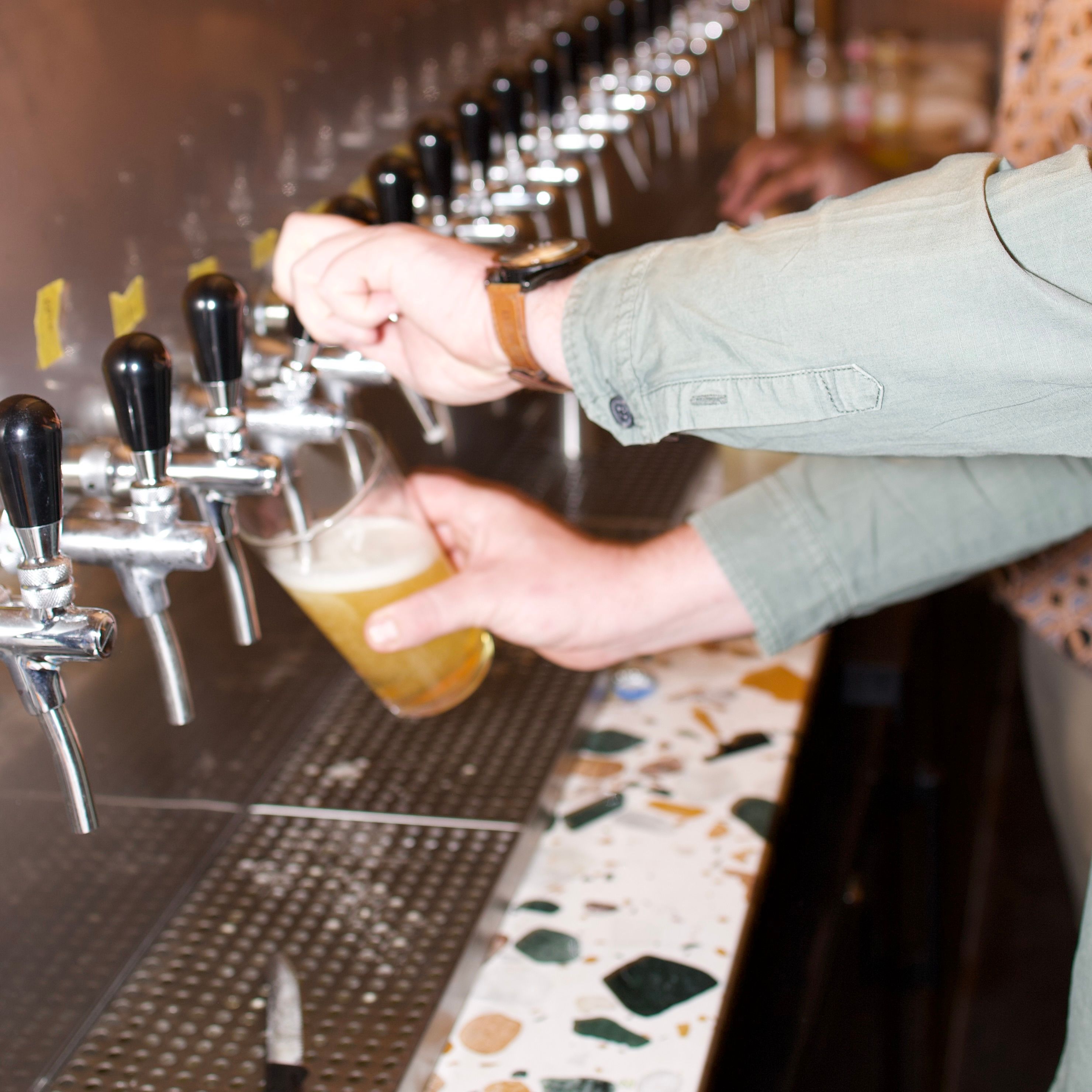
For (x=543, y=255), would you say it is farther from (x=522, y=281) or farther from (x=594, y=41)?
(x=594, y=41)

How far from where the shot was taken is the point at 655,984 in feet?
3.40

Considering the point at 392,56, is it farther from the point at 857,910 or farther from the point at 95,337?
the point at 857,910

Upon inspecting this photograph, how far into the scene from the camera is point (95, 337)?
1.01 meters

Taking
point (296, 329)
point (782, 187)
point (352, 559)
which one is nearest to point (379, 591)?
point (352, 559)

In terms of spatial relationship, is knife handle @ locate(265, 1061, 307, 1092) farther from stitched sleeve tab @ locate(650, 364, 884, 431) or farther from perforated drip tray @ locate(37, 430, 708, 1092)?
stitched sleeve tab @ locate(650, 364, 884, 431)

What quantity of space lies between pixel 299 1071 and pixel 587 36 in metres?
1.23

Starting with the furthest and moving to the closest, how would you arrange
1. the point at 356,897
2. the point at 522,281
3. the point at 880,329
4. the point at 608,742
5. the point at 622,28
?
the point at 622,28, the point at 608,742, the point at 356,897, the point at 522,281, the point at 880,329

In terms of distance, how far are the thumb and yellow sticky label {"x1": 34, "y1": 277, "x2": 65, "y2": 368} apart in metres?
0.30

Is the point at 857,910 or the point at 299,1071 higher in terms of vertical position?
the point at 299,1071

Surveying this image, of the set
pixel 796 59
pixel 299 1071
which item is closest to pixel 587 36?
pixel 299 1071

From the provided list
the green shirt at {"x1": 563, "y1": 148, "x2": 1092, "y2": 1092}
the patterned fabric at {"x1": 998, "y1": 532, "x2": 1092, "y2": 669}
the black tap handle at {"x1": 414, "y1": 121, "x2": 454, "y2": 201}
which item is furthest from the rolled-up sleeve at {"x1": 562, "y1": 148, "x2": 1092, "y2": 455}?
the patterned fabric at {"x1": 998, "y1": 532, "x2": 1092, "y2": 669}

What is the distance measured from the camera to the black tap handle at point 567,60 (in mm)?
1532

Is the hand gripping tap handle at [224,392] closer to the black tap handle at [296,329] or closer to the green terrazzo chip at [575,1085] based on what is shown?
the black tap handle at [296,329]

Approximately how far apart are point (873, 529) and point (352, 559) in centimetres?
51
